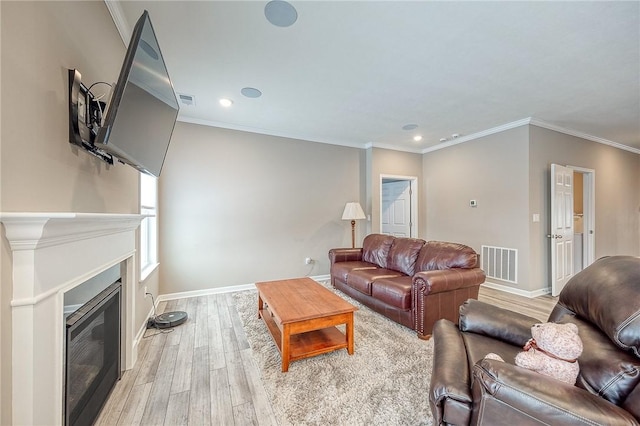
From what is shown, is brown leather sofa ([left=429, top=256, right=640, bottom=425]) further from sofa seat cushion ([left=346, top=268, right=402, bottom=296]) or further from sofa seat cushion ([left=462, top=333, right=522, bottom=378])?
sofa seat cushion ([left=346, top=268, right=402, bottom=296])

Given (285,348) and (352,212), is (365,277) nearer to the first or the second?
(285,348)

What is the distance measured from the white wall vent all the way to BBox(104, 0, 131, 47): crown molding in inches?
204

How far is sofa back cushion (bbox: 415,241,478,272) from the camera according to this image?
2.69 m

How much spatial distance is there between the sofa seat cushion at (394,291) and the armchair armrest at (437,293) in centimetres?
7

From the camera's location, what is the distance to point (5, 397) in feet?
2.67

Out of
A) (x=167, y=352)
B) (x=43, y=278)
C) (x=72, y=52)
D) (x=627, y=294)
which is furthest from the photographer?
(x=167, y=352)

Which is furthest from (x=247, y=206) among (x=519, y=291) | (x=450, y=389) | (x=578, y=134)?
(x=578, y=134)

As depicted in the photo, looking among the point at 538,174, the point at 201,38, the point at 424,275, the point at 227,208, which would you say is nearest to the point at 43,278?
the point at 201,38

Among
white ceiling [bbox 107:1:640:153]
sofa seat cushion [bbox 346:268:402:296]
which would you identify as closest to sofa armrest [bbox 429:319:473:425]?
sofa seat cushion [bbox 346:268:402:296]

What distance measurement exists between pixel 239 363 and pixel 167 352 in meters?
0.70

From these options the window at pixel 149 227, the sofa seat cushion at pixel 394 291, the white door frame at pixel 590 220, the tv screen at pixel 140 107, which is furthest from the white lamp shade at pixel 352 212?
the white door frame at pixel 590 220

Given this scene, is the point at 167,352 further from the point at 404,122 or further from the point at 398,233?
the point at 398,233

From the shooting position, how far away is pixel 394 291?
2.66m

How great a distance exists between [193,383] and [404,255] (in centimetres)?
260
